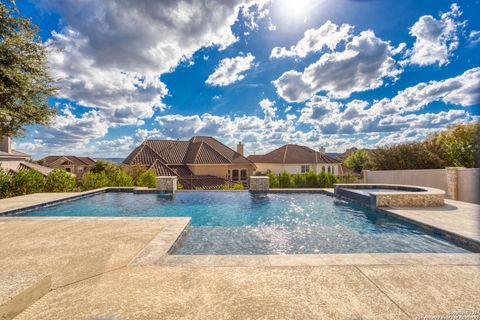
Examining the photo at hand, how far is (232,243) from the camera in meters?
6.23

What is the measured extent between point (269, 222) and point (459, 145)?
17.5 meters

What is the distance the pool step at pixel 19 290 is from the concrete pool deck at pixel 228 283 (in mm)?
26

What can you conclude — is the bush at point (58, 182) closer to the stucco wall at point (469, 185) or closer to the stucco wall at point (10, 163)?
the stucco wall at point (10, 163)

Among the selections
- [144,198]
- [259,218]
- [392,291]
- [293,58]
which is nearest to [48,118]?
[144,198]

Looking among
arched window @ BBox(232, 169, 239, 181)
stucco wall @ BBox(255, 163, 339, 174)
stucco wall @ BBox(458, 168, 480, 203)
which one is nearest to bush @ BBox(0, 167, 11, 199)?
arched window @ BBox(232, 169, 239, 181)

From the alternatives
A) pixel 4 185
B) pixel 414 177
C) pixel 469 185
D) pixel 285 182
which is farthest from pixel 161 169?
pixel 469 185

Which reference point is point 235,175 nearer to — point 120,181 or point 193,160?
point 193,160

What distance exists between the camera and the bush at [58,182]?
14.3m

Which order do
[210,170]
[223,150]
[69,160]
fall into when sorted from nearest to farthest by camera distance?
[210,170]
[223,150]
[69,160]

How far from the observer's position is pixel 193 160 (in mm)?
29531

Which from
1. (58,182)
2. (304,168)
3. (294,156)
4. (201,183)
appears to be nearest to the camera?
(58,182)

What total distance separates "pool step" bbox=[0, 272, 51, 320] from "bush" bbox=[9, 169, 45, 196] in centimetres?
1385

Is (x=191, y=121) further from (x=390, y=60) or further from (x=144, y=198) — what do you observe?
(x=390, y=60)

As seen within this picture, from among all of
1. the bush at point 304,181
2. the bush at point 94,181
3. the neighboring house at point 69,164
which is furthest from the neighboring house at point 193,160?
the neighboring house at point 69,164
